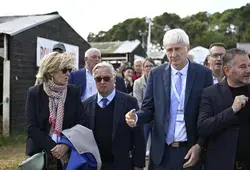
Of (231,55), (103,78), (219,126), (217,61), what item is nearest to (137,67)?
(217,61)

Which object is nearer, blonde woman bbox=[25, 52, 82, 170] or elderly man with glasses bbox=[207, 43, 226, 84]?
blonde woman bbox=[25, 52, 82, 170]

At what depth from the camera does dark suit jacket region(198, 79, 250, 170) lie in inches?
95.5

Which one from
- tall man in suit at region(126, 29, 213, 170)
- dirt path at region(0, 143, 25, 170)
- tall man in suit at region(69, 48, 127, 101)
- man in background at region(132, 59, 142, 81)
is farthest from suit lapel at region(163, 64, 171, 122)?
man in background at region(132, 59, 142, 81)

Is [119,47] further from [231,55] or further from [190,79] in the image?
[231,55]

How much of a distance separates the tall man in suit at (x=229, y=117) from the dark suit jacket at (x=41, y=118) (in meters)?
1.17

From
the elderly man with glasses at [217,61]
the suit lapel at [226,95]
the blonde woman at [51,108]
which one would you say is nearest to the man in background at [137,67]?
the elderly man with glasses at [217,61]

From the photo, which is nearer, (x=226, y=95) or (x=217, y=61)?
(x=226, y=95)

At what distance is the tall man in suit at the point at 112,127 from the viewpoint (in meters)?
2.87

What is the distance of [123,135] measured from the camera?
291cm

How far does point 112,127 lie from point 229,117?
109cm

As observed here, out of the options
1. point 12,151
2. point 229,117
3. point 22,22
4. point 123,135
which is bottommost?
point 12,151

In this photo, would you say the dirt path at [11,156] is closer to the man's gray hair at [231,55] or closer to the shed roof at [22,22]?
the shed roof at [22,22]

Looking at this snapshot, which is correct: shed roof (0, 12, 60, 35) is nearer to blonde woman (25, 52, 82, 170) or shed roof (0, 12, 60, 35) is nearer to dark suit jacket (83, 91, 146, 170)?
blonde woman (25, 52, 82, 170)

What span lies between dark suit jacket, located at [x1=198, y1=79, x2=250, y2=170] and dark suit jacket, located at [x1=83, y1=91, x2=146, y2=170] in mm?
663
